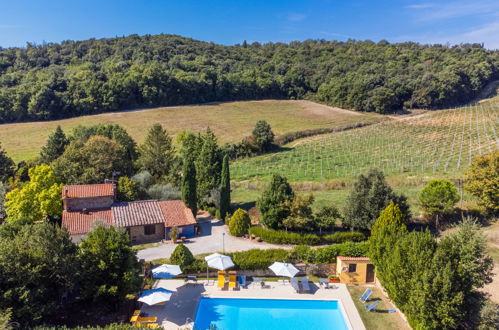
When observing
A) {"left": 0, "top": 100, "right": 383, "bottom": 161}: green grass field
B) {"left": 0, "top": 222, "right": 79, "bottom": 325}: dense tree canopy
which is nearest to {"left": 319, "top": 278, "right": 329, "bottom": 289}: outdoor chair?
{"left": 0, "top": 222, "right": 79, "bottom": 325}: dense tree canopy

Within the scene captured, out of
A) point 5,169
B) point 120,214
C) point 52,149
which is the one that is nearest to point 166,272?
point 120,214

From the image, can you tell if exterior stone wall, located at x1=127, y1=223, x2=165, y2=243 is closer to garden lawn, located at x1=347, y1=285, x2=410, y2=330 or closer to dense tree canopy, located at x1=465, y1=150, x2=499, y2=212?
garden lawn, located at x1=347, y1=285, x2=410, y2=330

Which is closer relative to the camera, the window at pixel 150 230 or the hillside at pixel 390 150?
the window at pixel 150 230

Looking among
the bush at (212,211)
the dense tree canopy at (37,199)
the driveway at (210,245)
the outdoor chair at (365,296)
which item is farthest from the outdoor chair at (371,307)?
the dense tree canopy at (37,199)

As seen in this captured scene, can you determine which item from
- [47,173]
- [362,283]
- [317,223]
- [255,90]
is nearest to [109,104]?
[255,90]

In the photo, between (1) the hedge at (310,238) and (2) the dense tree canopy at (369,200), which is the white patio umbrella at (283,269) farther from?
(2) the dense tree canopy at (369,200)

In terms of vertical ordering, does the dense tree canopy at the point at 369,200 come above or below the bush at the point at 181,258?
above

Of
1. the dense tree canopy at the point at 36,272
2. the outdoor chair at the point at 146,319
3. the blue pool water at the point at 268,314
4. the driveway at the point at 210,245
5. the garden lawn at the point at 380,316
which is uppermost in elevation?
the dense tree canopy at the point at 36,272

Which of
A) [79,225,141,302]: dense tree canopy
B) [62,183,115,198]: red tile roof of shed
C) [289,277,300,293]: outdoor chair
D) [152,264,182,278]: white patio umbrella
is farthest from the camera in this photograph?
[62,183,115,198]: red tile roof of shed
